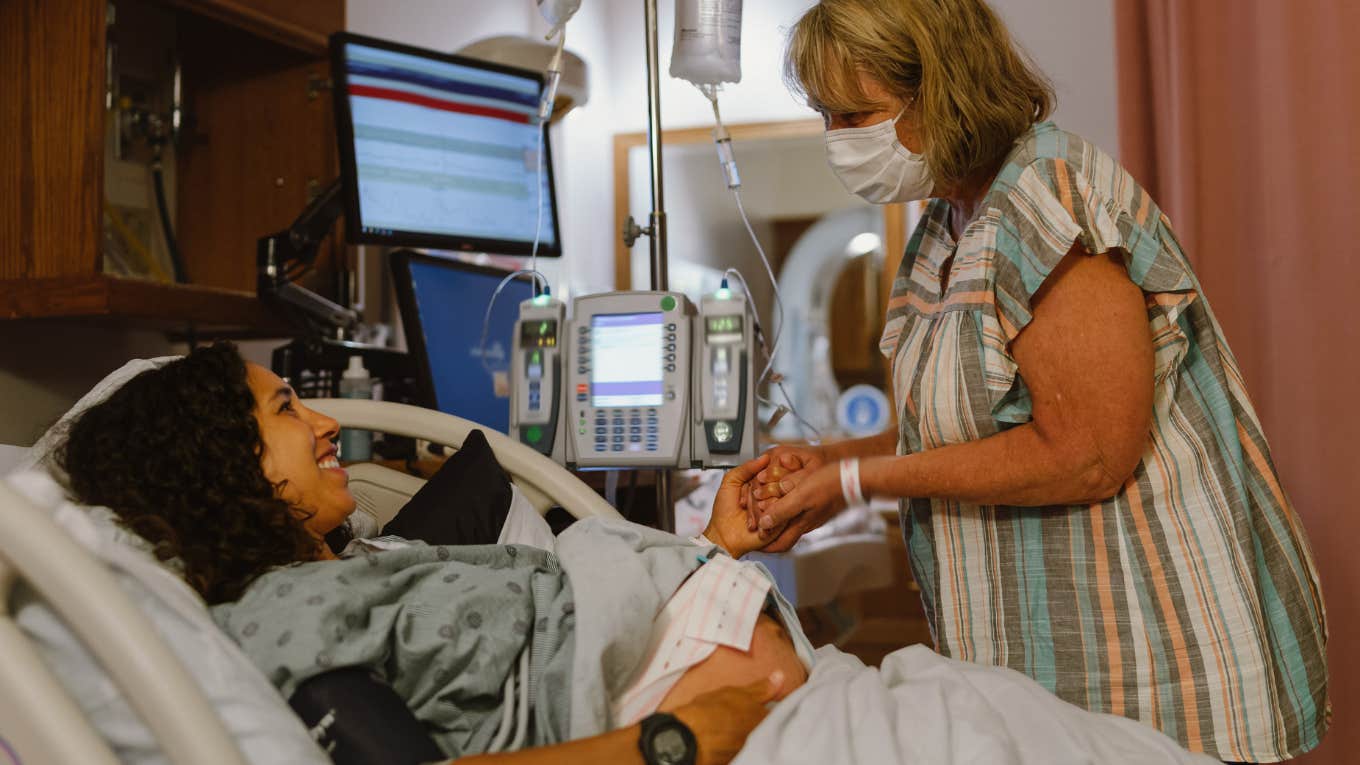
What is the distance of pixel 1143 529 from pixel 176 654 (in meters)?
0.99

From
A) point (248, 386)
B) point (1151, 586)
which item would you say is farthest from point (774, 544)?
point (248, 386)

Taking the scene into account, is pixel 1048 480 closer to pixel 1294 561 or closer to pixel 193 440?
pixel 1294 561

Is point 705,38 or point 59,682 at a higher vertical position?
point 705,38

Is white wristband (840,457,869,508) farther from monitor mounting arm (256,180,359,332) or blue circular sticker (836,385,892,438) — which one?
blue circular sticker (836,385,892,438)

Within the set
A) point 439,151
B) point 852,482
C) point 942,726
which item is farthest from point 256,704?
point 439,151

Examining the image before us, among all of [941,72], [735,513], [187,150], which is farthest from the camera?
[187,150]

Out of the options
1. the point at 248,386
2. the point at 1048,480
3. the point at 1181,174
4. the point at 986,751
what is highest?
the point at 1181,174

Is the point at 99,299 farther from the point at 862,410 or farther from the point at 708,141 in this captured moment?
the point at 862,410

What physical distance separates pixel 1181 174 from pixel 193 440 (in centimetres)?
164

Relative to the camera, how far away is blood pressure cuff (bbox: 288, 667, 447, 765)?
0.88 meters

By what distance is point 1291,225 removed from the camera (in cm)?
172

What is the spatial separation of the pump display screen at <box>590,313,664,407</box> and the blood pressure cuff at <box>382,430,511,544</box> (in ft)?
0.97

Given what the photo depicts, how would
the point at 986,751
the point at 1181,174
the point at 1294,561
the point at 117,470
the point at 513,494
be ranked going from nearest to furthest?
1. the point at 986,751
2. the point at 117,470
3. the point at 1294,561
4. the point at 513,494
5. the point at 1181,174

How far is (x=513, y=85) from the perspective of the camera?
2209 mm
